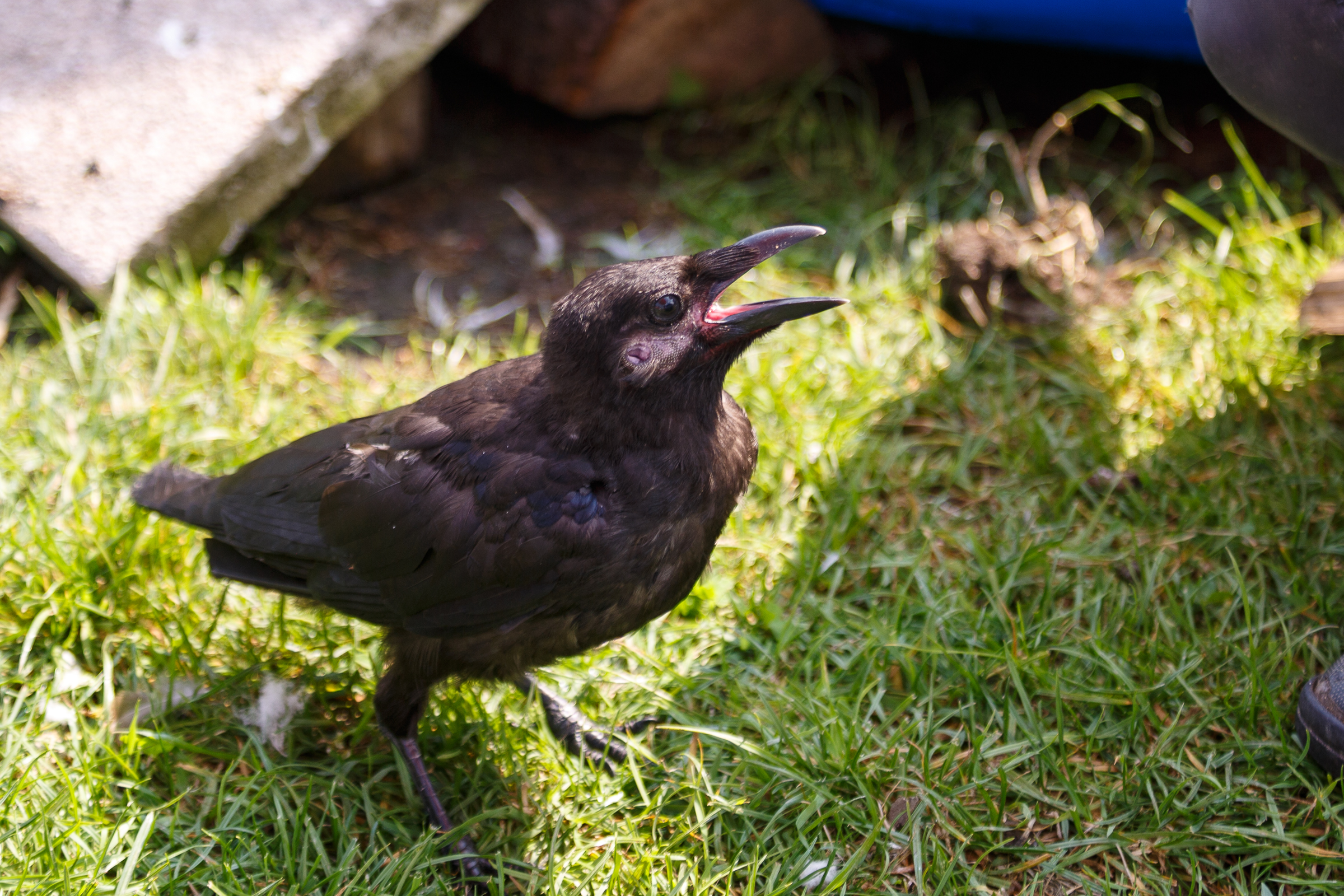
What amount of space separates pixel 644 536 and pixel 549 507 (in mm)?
206

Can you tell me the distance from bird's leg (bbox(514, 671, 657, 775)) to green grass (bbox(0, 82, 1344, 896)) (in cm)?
5

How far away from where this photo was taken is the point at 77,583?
278 centimetres

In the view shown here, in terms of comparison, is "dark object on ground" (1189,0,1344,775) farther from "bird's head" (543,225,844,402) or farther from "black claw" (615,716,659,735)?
"black claw" (615,716,659,735)

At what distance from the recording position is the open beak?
7.21ft

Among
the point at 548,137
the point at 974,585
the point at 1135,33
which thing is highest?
the point at 1135,33

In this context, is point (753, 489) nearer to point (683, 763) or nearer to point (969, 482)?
point (969, 482)

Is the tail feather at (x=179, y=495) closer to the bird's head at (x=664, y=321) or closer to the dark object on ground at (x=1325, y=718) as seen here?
the bird's head at (x=664, y=321)

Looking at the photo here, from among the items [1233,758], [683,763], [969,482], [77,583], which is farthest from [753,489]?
[77,583]

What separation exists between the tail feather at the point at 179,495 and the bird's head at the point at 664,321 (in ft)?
3.25

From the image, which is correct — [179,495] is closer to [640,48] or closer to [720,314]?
[720,314]

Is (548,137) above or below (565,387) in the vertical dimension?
below

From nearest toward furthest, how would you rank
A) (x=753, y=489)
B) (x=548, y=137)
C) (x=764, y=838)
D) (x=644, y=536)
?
(x=644, y=536), (x=764, y=838), (x=753, y=489), (x=548, y=137)

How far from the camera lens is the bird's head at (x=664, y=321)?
219cm

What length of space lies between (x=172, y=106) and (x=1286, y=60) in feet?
11.4
